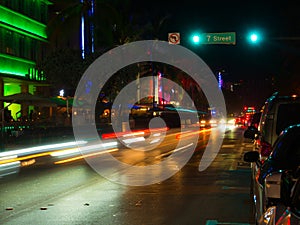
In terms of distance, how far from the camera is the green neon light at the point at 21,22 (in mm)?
36500

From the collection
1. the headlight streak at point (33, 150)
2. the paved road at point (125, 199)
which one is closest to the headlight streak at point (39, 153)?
the headlight streak at point (33, 150)

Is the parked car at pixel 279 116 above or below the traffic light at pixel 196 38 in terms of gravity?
below

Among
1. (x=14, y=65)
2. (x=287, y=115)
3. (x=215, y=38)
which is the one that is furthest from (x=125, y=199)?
(x=14, y=65)

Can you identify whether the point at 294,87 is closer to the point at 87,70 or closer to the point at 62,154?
the point at 87,70

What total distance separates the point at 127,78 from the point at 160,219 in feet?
93.8

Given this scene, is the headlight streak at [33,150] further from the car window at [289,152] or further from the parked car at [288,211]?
the parked car at [288,211]

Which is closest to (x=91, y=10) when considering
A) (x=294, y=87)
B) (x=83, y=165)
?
(x=294, y=87)

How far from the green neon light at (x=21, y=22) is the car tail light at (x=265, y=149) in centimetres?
3083

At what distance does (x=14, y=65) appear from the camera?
3878 cm

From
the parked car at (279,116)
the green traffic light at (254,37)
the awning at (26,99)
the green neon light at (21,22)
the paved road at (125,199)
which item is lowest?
the paved road at (125,199)

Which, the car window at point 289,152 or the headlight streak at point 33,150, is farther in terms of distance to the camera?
the headlight streak at point 33,150

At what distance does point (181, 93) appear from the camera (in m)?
82.5

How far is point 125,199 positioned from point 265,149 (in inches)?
141

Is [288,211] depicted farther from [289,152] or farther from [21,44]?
[21,44]
